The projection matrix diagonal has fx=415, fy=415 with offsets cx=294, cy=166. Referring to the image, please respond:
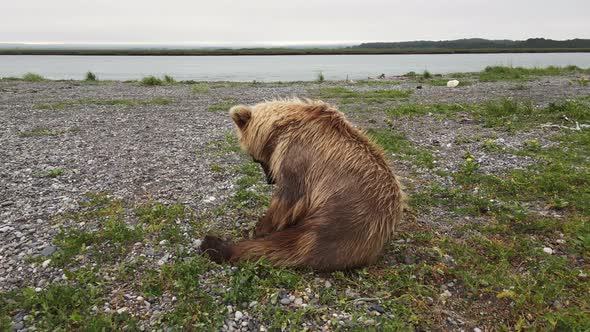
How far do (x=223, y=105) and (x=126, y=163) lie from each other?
804 cm

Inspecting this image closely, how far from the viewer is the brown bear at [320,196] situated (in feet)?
12.8

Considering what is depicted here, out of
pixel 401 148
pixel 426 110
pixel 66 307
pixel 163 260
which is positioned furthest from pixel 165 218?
pixel 426 110

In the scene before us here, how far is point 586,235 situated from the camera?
187 inches

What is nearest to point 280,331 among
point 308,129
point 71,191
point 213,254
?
point 213,254

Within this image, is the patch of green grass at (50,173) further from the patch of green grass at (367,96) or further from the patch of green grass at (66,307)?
the patch of green grass at (367,96)

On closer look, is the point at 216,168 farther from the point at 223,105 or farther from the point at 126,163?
the point at 223,105

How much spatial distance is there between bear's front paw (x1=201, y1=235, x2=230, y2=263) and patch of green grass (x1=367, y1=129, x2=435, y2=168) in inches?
172

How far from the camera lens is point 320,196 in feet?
13.2

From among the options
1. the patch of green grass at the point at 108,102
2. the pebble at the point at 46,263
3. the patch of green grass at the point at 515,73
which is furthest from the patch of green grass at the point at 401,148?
the patch of green grass at the point at 515,73

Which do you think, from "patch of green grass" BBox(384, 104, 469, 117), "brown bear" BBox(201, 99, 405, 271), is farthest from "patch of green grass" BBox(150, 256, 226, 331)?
"patch of green grass" BBox(384, 104, 469, 117)

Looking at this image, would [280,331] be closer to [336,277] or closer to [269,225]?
[336,277]

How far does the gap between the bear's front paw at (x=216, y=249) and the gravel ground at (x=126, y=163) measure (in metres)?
0.17

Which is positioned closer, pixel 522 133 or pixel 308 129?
pixel 308 129

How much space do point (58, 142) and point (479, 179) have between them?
8798 millimetres
